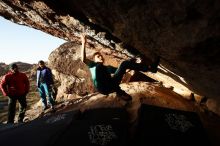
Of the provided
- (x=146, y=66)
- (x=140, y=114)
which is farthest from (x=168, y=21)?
(x=140, y=114)

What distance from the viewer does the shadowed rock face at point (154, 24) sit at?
6.02m

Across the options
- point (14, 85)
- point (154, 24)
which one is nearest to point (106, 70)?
point (154, 24)

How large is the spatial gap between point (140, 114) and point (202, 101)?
4.20m

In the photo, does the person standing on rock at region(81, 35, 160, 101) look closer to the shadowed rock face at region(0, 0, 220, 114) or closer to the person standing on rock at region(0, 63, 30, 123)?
the shadowed rock face at region(0, 0, 220, 114)

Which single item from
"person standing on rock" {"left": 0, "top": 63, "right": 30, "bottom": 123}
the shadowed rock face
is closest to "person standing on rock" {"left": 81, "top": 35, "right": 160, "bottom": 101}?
the shadowed rock face

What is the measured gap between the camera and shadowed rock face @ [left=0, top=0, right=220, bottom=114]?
19.7ft

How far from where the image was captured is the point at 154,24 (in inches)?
269

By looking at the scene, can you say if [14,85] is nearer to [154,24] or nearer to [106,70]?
[106,70]

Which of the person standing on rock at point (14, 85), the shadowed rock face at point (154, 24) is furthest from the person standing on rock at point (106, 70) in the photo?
the person standing on rock at point (14, 85)

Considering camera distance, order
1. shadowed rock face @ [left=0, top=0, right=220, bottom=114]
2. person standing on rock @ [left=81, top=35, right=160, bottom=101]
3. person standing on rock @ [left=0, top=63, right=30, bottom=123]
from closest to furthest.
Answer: shadowed rock face @ [left=0, top=0, right=220, bottom=114]
person standing on rock @ [left=81, top=35, right=160, bottom=101]
person standing on rock @ [left=0, top=63, right=30, bottom=123]

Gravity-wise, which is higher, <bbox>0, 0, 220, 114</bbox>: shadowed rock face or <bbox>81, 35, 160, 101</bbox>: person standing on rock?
<bbox>0, 0, 220, 114</bbox>: shadowed rock face

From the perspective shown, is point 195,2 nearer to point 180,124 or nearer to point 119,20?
point 119,20

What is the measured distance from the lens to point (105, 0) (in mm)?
6715

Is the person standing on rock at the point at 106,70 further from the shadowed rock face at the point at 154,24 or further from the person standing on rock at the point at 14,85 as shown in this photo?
the person standing on rock at the point at 14,85
